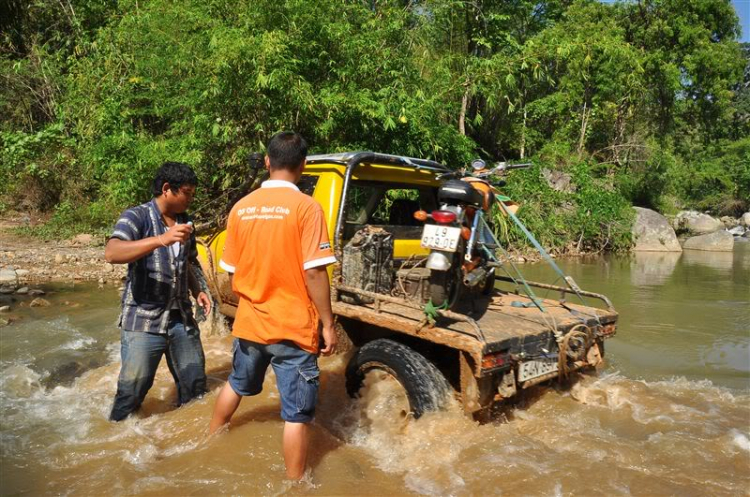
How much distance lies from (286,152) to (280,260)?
21.9 inches

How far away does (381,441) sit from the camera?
366 cm

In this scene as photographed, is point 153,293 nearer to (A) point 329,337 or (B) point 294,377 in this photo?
(B) point 294,377

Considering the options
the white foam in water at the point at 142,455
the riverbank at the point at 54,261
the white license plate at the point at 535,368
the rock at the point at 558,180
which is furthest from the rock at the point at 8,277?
the rock at the point at 558,180

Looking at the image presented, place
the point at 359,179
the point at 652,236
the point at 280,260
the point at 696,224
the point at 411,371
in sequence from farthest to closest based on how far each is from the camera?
the point at 696,224 < the point at 652,236 < the point at 359,179 < the point at 411,371 < the point at 280,260

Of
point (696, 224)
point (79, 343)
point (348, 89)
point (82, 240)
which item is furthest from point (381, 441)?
point (696, 224)

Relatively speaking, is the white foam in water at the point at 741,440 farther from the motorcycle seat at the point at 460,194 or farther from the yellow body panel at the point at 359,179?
the yellow body panel at the point at 359,179

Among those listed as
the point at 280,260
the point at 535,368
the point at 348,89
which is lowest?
the point at 535,368

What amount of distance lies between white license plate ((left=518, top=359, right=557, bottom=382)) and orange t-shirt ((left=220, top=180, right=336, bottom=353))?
147 centimetres

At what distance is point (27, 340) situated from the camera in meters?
6.16

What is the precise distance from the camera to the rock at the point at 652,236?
17328 mm

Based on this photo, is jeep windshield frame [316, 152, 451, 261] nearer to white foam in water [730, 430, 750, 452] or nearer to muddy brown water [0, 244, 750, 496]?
muddy brown water [0, 244, 750, 496]

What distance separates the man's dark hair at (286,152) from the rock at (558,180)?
46.6 feet

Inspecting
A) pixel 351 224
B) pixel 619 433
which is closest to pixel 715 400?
pixel 619 433

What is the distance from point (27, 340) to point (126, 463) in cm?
362
